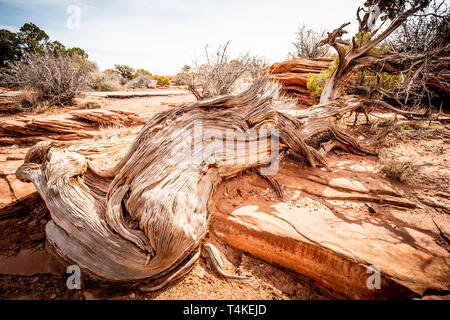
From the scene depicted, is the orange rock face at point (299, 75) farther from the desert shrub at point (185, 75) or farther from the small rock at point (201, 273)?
the small rock at point (201, 273)

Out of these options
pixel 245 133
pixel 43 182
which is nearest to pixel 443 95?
pixel 245 133

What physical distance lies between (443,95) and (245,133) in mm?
9501

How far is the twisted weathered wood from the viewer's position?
77.9 inches

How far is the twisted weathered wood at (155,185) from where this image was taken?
198 cm

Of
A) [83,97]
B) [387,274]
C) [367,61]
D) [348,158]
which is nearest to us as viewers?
[387,274]

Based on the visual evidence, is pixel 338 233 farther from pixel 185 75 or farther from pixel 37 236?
pixel 185 75

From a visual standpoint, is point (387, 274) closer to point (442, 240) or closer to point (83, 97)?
point (442, 240)

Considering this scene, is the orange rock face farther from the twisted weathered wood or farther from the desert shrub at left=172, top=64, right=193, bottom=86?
the twisted weathered wood

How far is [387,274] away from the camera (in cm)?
168

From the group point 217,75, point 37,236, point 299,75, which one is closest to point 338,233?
point 37,236

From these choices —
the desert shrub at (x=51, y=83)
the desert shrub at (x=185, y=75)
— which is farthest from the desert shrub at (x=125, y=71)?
the desert shrub at (x=185, y=75)

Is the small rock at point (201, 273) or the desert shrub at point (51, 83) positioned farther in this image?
the desert shrub at point (51, 83)

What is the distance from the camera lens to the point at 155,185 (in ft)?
7.22

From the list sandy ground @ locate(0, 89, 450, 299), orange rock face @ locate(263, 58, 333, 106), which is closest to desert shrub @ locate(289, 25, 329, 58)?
orange rock face @ locate(263, 58, 333, 106)
